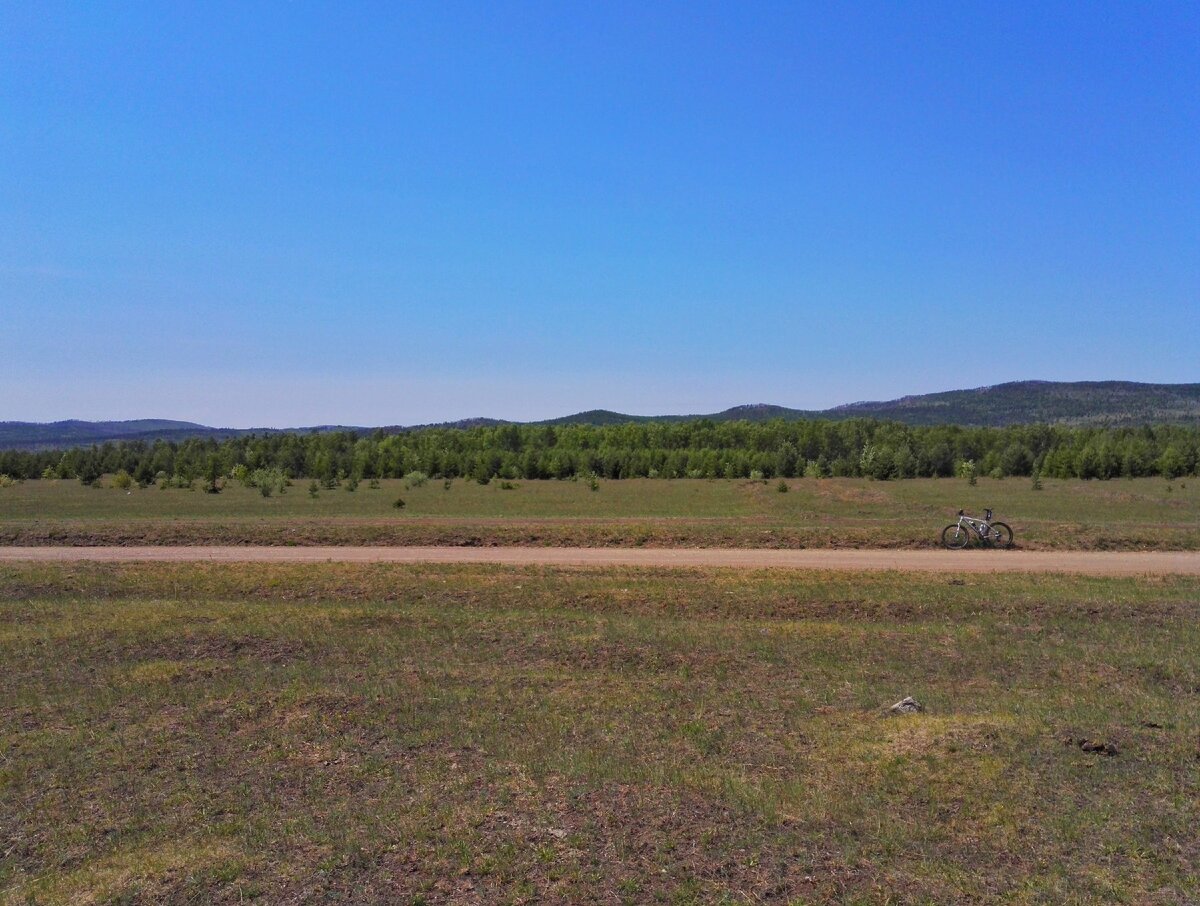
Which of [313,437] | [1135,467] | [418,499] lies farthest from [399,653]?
[313,437]

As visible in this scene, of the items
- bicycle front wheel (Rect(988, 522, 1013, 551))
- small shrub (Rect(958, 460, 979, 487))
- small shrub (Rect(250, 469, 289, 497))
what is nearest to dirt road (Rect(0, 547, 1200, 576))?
bicycle front wheel (Rect(988, 522, 1013, 551))

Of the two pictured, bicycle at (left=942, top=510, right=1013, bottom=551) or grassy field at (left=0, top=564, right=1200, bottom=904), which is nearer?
grassy field at (left=0, top=564, right=1200, bottom=904)

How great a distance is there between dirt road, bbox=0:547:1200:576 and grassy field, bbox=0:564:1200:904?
5.29 m

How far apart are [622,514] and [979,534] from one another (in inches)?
652

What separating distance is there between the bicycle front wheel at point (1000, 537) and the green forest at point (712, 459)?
4456cm

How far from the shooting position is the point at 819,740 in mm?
8055

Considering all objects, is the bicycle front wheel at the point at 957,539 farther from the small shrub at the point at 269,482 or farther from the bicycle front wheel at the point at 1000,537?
the small shrub at the point at 269,482

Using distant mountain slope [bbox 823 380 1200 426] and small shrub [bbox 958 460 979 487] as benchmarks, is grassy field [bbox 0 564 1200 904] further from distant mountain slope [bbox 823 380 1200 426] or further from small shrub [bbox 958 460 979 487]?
distant mountain slope [bbox 823 380 1200 426]

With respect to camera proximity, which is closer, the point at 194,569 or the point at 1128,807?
the point at 1128,807

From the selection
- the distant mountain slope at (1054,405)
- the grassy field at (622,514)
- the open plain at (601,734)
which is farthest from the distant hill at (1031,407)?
the open plain at (601,734)

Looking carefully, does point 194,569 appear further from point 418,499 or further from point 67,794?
point 418,499

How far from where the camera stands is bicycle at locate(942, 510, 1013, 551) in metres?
24.1

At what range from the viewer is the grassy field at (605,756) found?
18.2ft

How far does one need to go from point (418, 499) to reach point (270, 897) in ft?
152
